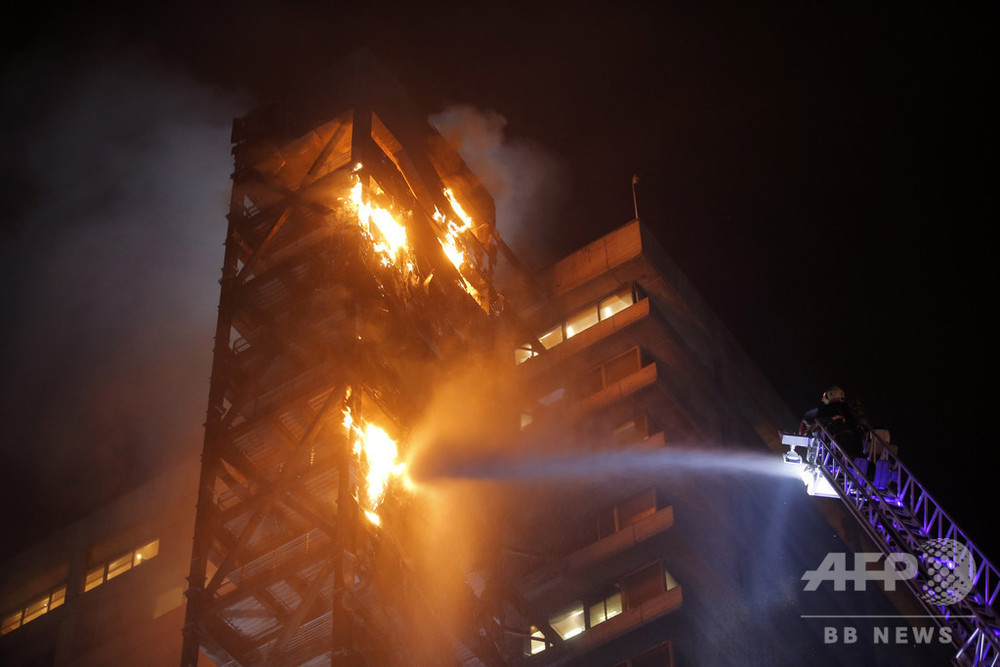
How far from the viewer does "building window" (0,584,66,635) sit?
43938mm

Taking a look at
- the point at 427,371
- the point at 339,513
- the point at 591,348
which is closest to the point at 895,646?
the point at 591,348

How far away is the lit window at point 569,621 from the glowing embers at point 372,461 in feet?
43.9

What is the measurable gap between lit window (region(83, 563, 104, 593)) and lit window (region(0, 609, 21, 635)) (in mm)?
3867

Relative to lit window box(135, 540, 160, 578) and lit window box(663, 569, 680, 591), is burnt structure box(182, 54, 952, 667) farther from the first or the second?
lit window box(135, 540, 160, 578)

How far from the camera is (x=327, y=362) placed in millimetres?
28000

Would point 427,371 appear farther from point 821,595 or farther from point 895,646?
point 895,646

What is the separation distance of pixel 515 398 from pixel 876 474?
21.8m

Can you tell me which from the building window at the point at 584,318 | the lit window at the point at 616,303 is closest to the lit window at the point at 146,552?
the building window at the point at 584,318

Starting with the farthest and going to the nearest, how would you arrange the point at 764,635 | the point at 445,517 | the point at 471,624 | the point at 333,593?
the point at 764,635 → the point at 445,517 → the point at 471,624 → the point at 333,593

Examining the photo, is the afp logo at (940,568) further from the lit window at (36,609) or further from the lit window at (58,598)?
the lit window at (36,609)

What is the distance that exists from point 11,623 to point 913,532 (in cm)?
3690

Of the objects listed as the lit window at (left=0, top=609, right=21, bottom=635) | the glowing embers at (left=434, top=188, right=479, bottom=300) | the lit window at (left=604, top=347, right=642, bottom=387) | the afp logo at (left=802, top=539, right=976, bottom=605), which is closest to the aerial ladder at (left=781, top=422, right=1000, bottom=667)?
the afp logo at (left=802, top=539, right=976, bottom=605)

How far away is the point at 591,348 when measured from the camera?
43406 mm

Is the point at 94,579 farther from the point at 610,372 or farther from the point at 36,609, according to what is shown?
the point at 610,372
